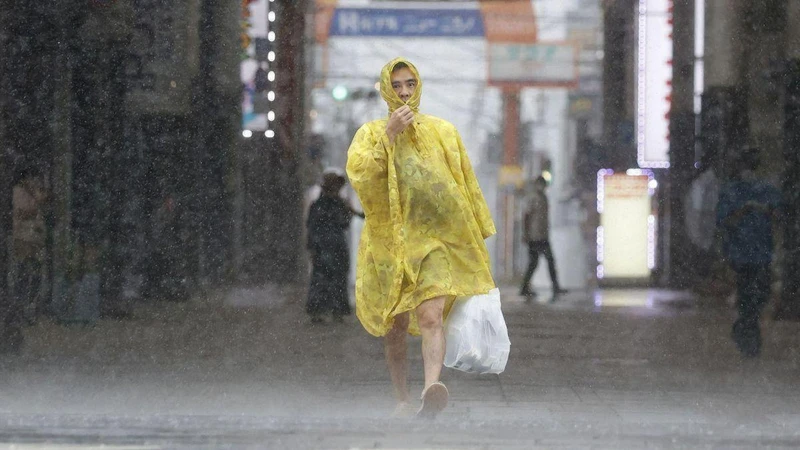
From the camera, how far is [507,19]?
9.23 metres

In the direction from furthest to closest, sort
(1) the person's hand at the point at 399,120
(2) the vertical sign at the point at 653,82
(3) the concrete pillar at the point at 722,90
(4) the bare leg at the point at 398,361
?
(2) the vertical sign at the point at 653,82, (3) the concrete pillar at the point at 722,90, (4) the bare leg at the point at 398,361, (1) the person's hand at the point at 399,120

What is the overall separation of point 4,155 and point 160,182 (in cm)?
94

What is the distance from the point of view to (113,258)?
8.92 metres

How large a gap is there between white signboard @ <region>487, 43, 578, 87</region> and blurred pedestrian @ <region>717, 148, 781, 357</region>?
1.32 m

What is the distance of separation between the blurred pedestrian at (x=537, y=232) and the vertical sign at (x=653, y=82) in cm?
69

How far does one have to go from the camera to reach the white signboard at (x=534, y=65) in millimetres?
9344

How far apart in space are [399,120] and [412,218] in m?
0.48

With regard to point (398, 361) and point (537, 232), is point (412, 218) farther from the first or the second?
point (537, 232)

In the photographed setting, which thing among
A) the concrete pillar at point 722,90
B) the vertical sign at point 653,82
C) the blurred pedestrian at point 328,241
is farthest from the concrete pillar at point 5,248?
the concrete pillar at point 722,90

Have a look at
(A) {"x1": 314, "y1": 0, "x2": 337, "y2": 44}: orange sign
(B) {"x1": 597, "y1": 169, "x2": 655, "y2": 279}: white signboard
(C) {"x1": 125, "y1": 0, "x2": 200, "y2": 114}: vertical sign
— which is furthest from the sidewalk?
(A) {"x1": 314, "y1": 0, "x2": 337, "y2": 44}: orange sign

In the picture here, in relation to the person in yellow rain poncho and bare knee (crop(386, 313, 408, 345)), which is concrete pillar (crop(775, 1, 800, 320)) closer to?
the person in yellow rain poncho

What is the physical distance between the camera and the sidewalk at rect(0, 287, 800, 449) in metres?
6.58

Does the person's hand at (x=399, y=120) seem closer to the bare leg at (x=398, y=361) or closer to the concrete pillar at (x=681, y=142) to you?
the bare leg at (x=398, y=361)

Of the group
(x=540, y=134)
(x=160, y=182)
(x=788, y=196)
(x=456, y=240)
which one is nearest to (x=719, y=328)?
(x=788, y=196)
